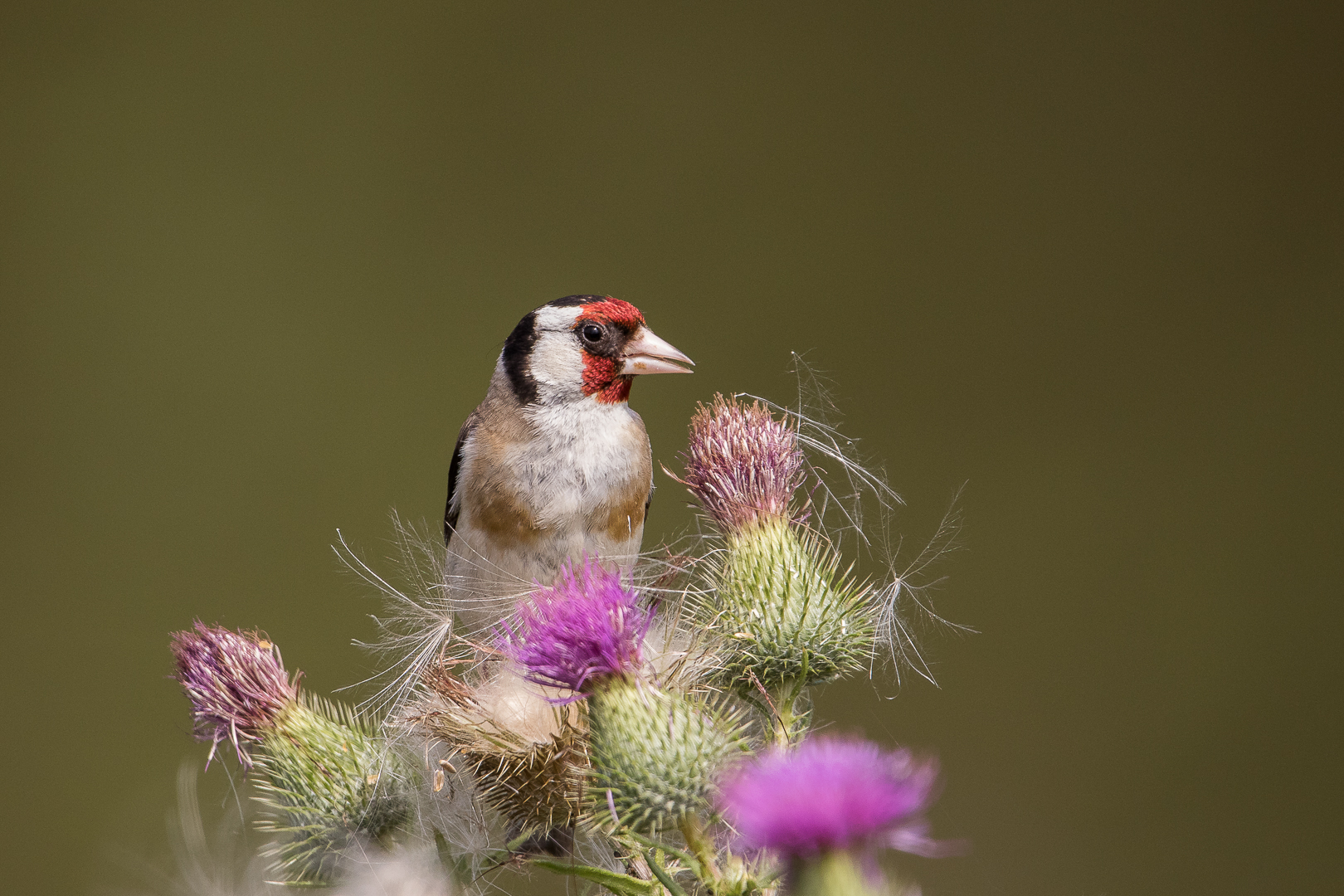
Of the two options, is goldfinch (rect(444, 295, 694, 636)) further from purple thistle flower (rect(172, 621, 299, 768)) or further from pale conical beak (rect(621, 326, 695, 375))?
purple thistle flower (rect(172, 621, 299, 768))

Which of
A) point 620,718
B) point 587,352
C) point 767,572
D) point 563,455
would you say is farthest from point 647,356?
point 620,718

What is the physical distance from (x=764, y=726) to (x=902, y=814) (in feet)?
1.75

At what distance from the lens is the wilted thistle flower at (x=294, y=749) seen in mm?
1480

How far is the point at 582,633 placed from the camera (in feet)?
3.85

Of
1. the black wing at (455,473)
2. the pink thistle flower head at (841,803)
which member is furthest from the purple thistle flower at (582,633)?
the black wing at (455,473)

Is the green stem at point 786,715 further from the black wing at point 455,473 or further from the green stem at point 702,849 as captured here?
the black wing at point 455,473

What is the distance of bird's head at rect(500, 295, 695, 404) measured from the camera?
2.00 meters

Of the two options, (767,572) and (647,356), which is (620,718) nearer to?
(767,572)

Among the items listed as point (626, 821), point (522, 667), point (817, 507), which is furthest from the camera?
point (817, 507)

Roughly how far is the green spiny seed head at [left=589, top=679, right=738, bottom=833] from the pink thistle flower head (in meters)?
0.27

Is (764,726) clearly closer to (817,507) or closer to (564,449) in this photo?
(817,507)

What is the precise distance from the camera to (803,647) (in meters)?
1.40

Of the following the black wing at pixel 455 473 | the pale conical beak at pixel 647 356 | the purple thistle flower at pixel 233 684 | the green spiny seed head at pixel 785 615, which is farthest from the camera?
the black wing at pixel 455 473

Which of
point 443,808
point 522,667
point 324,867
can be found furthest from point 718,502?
point 324,867
